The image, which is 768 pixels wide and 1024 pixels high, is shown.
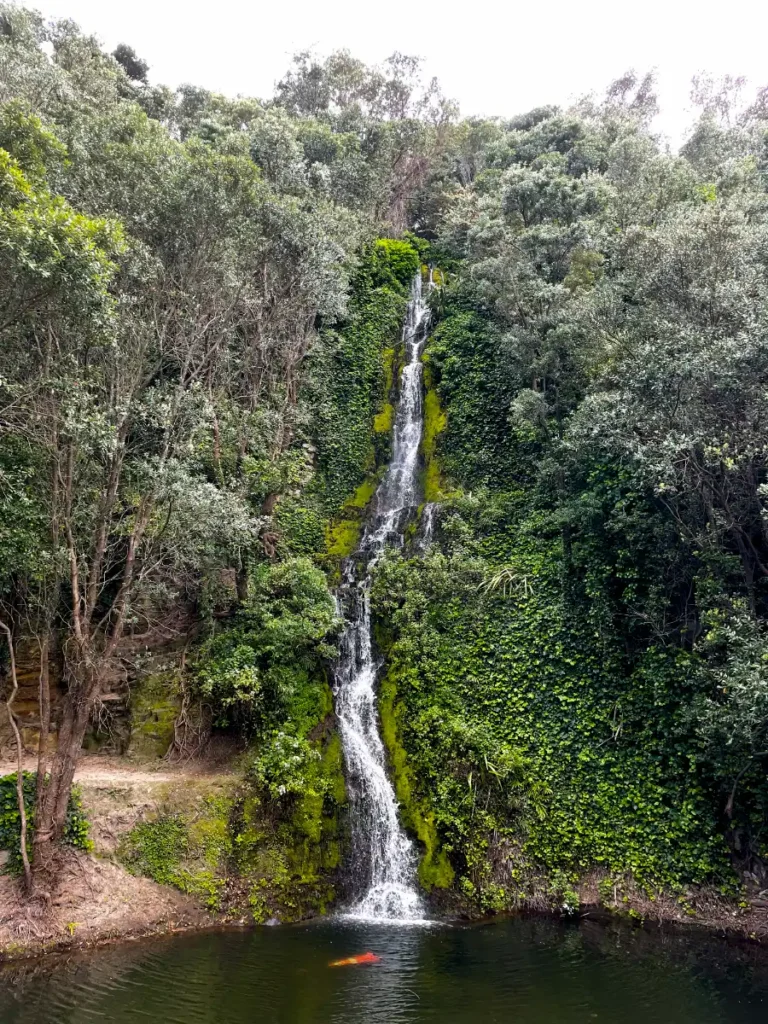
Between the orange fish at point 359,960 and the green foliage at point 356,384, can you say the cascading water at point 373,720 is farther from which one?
the orange fish at point 359,960

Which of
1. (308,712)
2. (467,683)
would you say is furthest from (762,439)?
(308,712)

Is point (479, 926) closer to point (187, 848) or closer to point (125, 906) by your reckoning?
point (187, 848)

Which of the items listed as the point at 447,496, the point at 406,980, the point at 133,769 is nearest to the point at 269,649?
the point at 133,769

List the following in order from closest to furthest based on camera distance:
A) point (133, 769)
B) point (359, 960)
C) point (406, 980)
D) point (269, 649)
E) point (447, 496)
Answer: point (406, 980) → point (359, 960) → point (133, 769) → point (269, 649) → point (447, 496)

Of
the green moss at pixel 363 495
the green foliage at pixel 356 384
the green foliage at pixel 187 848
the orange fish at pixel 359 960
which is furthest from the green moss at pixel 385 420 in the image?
the orange fish at pixel 359 960

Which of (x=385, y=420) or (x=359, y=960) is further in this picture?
(x=385, y=420)

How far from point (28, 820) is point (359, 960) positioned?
6963mm

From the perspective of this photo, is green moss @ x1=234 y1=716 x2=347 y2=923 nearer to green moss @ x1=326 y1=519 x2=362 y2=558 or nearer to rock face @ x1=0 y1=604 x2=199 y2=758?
rock face @ x1=0 y1=604 x2=199 y2=758

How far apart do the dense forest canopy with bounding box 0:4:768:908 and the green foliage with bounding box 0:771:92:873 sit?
14.5 inches

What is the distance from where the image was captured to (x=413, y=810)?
14031 millimetres

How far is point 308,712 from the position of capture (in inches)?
605

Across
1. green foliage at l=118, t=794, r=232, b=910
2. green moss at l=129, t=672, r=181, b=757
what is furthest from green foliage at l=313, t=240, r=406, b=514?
green foliage at l=118, t=794, r=232, b=910

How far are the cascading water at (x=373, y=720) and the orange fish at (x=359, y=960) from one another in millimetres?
2129

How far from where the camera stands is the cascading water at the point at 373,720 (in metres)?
13.0
